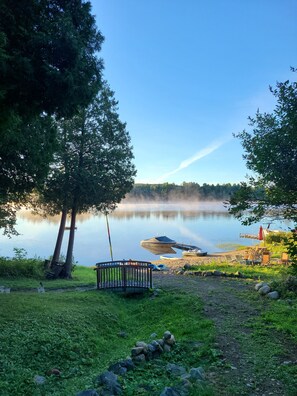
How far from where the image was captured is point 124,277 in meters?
12.3

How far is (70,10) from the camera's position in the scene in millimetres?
6668

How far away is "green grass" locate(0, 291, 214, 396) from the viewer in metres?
5.30

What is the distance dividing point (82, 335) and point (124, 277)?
4.80 m

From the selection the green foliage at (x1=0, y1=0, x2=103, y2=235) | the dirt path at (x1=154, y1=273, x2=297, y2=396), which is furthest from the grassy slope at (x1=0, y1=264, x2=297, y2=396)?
the green foliage at (x1=0, y1=0, x2=103, y2=235)

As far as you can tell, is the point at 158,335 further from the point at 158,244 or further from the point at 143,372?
the point at 158,244

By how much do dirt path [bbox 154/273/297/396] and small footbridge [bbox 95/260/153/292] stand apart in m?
1.94

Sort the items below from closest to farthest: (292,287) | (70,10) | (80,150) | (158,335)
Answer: (70,10) < (158,335) < (292,287) < (80,150)

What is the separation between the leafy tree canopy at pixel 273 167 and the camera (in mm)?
5895

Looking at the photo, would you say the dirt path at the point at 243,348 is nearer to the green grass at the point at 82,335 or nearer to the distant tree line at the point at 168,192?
the green grass at the point at 82,335

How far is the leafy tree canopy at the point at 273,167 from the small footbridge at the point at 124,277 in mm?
6269

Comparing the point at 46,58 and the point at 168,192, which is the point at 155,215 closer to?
the point at 168,192

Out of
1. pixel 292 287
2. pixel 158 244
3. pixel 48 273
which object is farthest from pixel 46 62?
pixel 158 244

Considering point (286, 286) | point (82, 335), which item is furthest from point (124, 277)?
point (286, 286)

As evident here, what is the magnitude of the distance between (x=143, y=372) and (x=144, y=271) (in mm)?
7153
